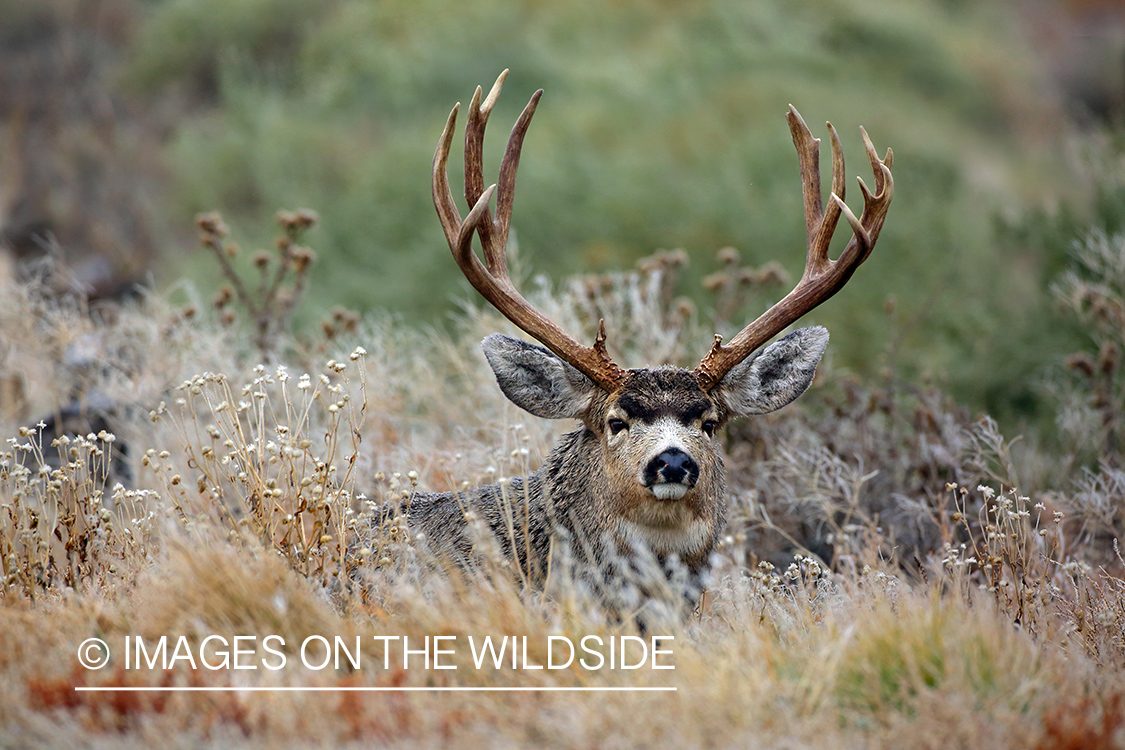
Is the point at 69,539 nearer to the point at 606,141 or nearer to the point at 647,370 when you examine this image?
the point at 647,370

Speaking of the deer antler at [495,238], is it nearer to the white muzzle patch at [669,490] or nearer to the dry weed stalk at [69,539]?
the white muzzle patch at [669,490]

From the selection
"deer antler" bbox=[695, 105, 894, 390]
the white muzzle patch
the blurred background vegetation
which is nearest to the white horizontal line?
the white muzzle patch

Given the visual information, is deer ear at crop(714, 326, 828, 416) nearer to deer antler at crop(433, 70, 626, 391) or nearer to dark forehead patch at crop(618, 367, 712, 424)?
dark forehead patch at crop(618, 367, 712, 424)

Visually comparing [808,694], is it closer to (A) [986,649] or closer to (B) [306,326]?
(A) [986,649]

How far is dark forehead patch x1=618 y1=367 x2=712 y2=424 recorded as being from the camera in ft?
16.5

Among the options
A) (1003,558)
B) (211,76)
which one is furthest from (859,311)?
(211,76)

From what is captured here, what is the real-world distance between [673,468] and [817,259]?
54.7 inches

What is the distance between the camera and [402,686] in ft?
13.1

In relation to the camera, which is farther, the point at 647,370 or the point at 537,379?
the point at 537,379

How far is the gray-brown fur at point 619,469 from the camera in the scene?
490cm

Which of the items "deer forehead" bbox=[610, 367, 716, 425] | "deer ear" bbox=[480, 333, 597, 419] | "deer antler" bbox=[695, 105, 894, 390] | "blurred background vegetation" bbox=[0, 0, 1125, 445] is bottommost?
"deer forehead" bbox=[610, 367, 716, 425]

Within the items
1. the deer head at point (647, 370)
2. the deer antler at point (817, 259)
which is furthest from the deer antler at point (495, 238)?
the deer antler at point (817, 259)

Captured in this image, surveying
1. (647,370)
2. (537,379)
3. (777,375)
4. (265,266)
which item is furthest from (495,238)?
(265,266)

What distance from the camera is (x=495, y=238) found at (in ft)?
18.2
